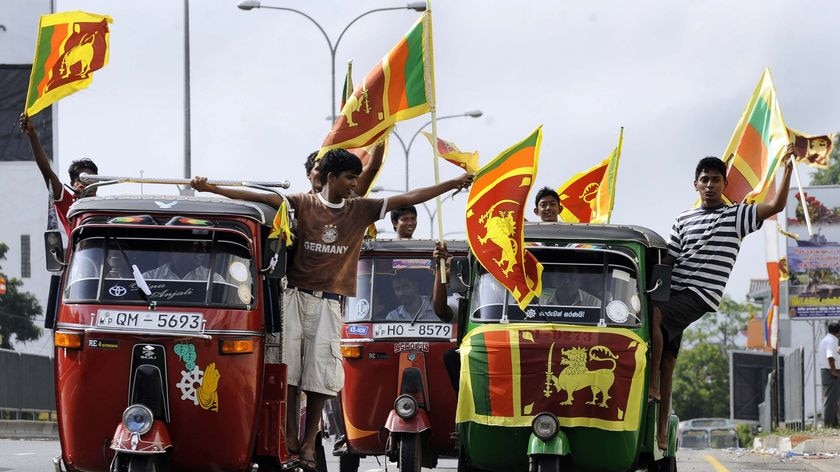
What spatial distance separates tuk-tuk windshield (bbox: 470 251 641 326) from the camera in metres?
12.0

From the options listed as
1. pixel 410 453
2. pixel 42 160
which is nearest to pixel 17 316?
pixel 410 453

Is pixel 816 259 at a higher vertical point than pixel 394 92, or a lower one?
lower

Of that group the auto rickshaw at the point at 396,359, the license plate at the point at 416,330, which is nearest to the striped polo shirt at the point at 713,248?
the auto rickshaw at the point at 396,359

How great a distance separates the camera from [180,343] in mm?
10891

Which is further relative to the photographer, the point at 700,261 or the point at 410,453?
the point at 410,453

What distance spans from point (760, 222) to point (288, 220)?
142 inches

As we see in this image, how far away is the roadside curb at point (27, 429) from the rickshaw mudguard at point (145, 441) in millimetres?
20850

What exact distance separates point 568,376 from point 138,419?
9.95 ft

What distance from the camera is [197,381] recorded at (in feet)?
35.8

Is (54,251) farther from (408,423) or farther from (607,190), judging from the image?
(607,190)

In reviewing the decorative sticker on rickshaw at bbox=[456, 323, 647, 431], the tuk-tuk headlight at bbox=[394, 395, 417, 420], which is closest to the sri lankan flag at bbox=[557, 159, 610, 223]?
the tuk-tuk headlight at bbox=[394, 395, 417, 420]

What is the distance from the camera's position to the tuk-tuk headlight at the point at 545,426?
457 inches

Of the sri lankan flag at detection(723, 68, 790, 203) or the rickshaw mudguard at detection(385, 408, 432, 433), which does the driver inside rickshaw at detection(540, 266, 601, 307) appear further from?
the sri lankan flag at detection(723, 68, 790, 203)

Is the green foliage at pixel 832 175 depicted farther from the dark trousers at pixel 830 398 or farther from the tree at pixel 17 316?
the dark trousers at pixel 830 398
